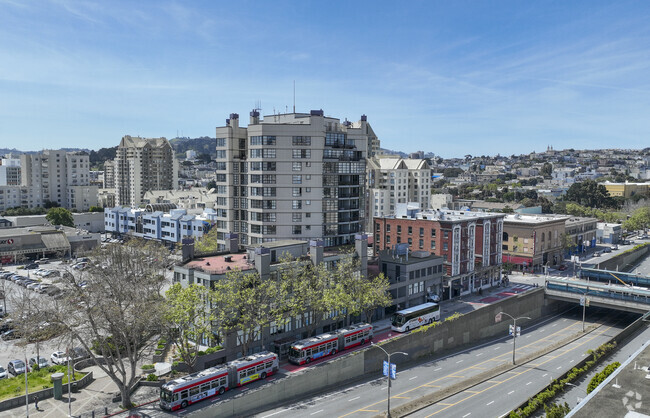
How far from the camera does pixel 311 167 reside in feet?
292

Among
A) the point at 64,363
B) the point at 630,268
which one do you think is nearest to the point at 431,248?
the point at 64,363

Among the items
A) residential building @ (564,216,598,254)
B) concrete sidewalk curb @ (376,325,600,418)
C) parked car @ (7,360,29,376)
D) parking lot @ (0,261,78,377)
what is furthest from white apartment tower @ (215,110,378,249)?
residential building @ (564,216,598,254)

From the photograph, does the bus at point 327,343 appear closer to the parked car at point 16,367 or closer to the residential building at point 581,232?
the parked car at point 16,367

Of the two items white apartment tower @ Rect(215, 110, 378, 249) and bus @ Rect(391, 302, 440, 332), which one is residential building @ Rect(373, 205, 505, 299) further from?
bus @ Rect(391, 302, 440, 332)

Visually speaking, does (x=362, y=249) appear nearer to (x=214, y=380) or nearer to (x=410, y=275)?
(x=410, y=275)

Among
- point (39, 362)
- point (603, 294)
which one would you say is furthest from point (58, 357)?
point (603, 294)

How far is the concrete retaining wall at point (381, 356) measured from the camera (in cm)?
5328

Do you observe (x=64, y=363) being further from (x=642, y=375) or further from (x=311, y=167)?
(x=642, y=375)

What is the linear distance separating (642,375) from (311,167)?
58.3 meters

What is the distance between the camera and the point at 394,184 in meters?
177

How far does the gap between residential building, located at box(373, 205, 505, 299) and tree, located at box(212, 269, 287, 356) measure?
43.3 metres

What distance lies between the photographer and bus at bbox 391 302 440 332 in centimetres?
7762

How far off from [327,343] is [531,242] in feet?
262

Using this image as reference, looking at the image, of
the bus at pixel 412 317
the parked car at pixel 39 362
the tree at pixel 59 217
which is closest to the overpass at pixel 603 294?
the bus at pixel 412 317
